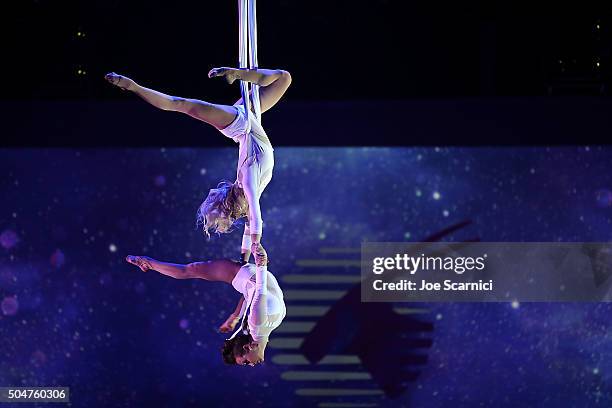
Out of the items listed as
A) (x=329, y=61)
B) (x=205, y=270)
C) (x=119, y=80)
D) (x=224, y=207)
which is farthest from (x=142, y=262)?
(x=329, y=61)

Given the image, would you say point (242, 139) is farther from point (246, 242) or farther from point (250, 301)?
point (250, 301)

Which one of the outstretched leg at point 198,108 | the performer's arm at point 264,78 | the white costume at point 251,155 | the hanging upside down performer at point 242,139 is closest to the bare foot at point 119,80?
the hanging upside down performer at point 242,139

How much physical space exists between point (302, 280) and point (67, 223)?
180 centimetres

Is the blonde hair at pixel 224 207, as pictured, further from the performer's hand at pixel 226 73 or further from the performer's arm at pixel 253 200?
the performer's hand at pixel 226 73

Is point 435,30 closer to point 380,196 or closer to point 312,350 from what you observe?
point 380,196

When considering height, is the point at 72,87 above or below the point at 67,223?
above

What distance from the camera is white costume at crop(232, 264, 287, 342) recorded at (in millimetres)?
4094

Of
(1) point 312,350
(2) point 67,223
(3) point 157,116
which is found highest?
(3) point 157,116

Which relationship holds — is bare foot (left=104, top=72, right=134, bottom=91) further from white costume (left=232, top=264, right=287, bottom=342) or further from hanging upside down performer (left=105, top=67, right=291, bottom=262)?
white costume (left=232, top=264, right=287, bottom=342)

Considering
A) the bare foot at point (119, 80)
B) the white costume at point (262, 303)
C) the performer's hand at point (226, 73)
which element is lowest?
the white costume at point (262, 303)

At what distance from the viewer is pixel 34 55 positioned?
5938mm

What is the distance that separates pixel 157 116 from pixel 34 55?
1.01 m

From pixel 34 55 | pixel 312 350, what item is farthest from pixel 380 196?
pixel 34 55

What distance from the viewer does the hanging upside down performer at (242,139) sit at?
3.84 metres
